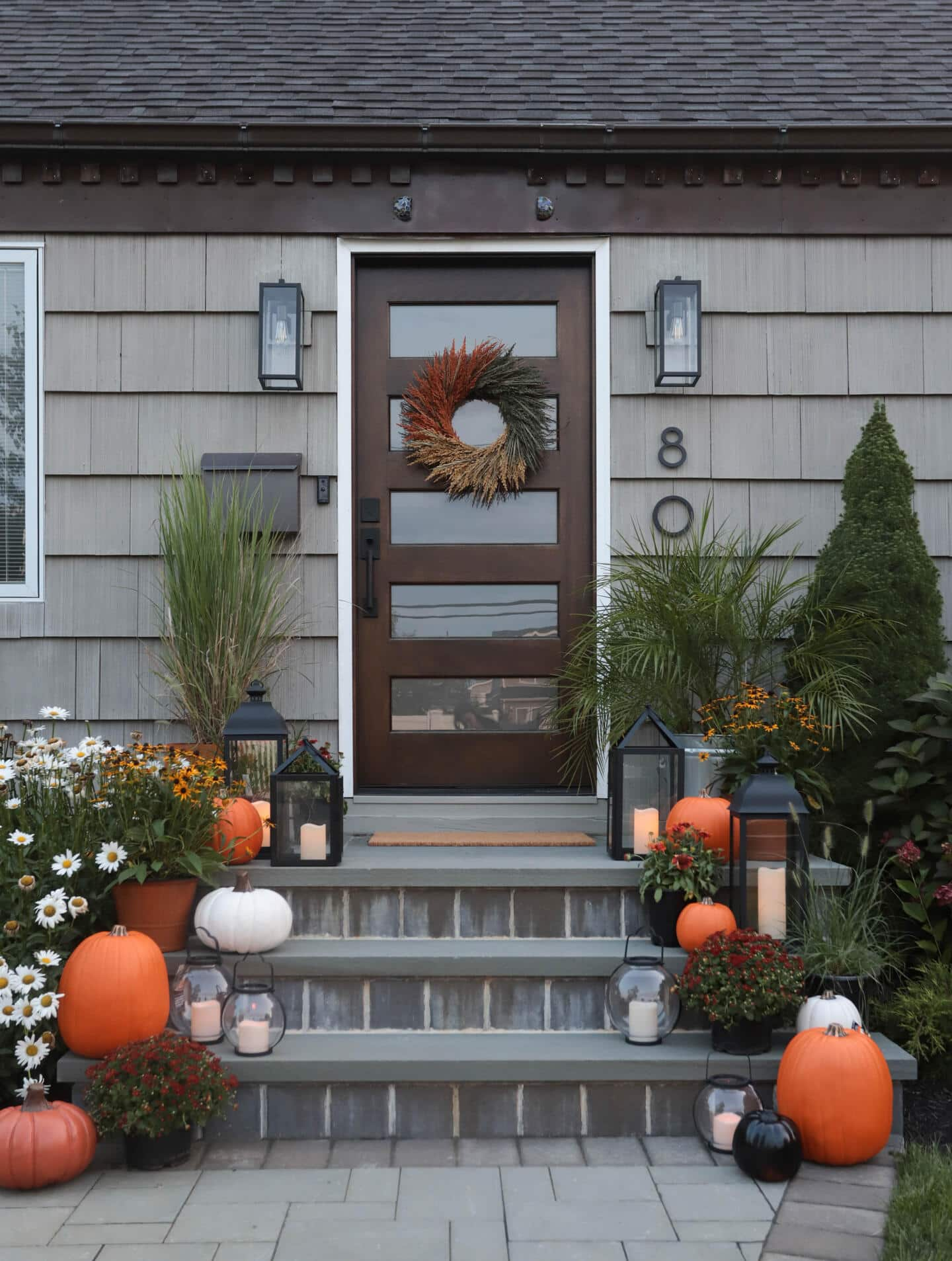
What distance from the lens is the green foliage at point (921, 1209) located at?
197 centimetres

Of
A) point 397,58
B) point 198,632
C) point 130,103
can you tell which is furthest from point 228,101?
point 198,632

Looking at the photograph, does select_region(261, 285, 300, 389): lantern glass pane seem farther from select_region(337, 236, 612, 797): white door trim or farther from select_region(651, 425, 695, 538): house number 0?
select_region(651, 425, 695, 538): house number 0

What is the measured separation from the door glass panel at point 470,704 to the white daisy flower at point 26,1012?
1756 millimetres

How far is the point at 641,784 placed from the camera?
321 cm

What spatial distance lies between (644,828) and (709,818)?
22 cm

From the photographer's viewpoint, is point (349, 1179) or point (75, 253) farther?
point (75, 253)

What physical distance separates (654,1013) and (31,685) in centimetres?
243

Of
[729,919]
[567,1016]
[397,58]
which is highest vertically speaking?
[397,58]

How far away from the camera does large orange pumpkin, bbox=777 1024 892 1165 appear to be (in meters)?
2.31

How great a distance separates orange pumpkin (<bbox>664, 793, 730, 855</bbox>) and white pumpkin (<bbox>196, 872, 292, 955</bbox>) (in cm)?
106

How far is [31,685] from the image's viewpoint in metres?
3.86

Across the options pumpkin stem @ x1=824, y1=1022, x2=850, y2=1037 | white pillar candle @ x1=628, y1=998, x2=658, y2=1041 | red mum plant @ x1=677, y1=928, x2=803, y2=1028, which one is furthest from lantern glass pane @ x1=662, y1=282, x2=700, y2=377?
pumpkin stem @ x1=824, y1=1022, x2=850, y2=1037

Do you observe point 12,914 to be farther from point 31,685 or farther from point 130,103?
point 130,103

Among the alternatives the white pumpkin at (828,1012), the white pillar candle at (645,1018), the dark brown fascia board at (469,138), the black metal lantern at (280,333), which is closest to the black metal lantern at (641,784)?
the white pillar candle at (645,1018)
